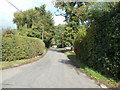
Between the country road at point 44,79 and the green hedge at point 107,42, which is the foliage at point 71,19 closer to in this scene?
the green hedge at point 107,42

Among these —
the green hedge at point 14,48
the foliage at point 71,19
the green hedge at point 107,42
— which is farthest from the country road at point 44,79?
the foliage at point 71,19

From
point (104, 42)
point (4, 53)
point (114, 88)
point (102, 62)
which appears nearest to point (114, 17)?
point (104, 42)

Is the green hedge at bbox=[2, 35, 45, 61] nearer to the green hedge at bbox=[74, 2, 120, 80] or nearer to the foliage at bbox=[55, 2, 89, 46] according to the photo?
the green hedge at bbox=[74, 2, 120, 80]

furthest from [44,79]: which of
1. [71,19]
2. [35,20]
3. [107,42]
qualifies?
[35,20]

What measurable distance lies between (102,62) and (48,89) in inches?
→ 147

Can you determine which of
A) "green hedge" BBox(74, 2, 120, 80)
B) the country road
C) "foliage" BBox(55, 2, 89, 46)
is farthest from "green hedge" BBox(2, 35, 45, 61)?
"foliage" BBox(55, 2, 89, 46)

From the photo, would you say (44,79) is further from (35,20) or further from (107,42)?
(35,20)

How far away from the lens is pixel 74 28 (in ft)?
82.3

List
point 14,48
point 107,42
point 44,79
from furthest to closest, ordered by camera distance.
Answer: point 14,48, point 107,42, point 44,79

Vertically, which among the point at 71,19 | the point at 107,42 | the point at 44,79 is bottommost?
the point at 44,79

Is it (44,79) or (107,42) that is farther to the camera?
(107,42)

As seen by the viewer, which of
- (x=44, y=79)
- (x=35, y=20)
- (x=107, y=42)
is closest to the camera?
(x=44, y=79)

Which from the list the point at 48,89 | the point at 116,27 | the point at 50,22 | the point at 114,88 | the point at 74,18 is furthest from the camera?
the point at 50,22

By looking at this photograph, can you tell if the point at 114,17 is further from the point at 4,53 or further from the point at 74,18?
the point at 74,18
